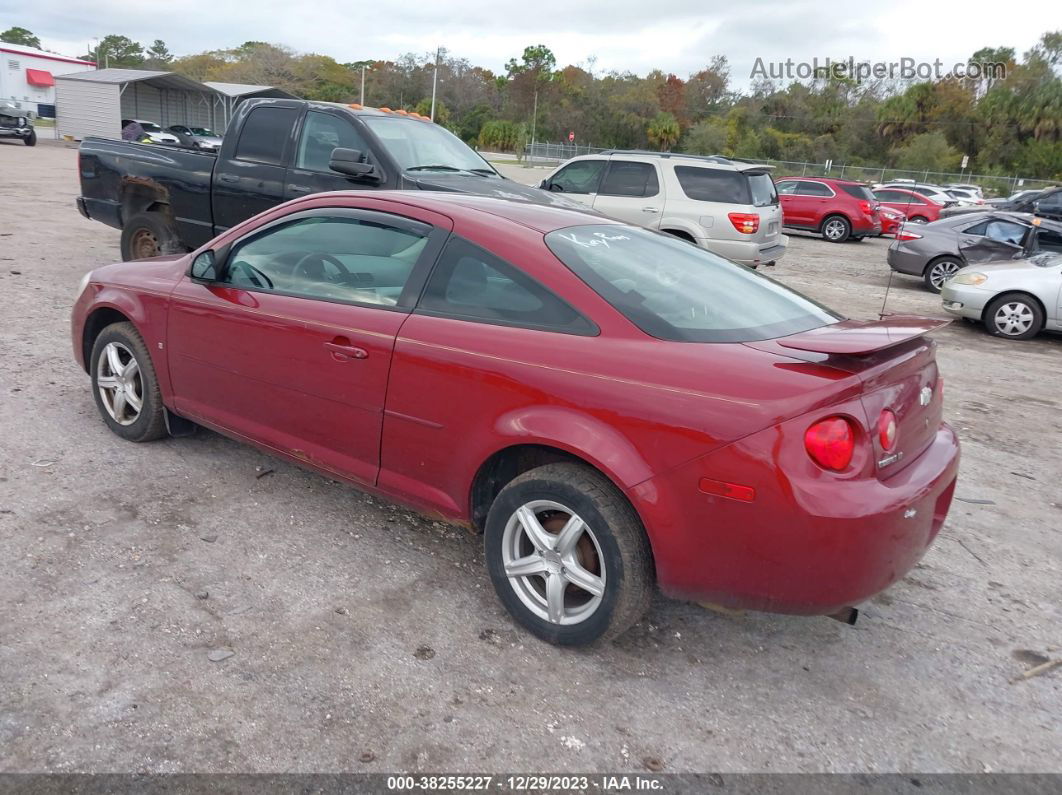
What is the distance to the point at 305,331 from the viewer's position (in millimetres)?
3652

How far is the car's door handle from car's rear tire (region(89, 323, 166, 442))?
1.47 meters

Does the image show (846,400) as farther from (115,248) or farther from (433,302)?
(115,248)

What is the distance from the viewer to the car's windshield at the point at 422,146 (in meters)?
7.50

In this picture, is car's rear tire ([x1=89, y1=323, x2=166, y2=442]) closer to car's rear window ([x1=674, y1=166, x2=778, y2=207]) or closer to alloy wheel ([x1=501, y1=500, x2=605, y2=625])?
alloy wheel ([x1=501, y1=500, x2=605, y2=625])

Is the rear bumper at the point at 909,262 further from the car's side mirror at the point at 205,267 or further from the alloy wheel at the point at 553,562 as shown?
the alloy wheel at the point at 553,562

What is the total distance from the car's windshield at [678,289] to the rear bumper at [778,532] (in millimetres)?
546

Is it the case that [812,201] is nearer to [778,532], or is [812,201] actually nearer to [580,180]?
[580,180]

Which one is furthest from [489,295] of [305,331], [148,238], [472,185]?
[148,238]

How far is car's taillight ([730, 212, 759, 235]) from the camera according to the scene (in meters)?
11.2

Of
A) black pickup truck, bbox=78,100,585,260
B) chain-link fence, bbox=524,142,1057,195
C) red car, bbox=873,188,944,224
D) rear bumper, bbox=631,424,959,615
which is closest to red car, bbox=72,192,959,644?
rear bumper, bbox=631,424,959,615

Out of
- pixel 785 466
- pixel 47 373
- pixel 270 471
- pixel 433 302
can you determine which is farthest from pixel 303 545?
pixel 47 373

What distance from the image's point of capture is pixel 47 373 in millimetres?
5816

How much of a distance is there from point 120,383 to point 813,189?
848 inches

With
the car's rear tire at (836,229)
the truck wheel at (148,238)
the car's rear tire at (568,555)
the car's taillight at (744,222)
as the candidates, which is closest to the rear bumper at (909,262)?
the car's taillight at (744,222)
